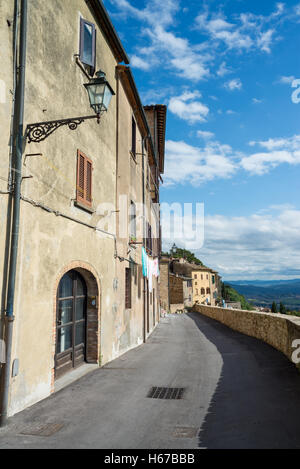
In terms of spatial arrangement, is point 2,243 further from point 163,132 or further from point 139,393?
point 163,132

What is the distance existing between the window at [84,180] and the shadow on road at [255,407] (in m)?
5.47

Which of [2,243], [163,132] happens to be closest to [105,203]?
[2,243]

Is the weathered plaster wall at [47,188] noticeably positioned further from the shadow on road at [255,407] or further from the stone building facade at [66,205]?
the shadow on road at [255,407]

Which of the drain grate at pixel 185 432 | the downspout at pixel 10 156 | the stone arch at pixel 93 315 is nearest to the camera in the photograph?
the drain grate at pixel 185 432

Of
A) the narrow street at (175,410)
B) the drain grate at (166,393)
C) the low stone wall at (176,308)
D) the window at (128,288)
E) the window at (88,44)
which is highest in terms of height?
the window at (88,44)

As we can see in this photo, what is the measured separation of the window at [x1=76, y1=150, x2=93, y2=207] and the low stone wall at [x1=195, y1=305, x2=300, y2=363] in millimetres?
6386

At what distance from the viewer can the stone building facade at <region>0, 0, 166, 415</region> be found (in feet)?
19.1

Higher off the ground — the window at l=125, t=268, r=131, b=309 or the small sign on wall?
Answer: the small sign on wall

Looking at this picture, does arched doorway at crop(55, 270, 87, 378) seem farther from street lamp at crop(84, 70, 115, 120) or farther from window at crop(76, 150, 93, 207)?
street lamp at crop(84, 70, 115, 120)

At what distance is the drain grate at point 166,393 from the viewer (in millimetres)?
6750

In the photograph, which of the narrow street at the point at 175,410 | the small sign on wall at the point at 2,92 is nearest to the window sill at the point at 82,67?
the small sign on wall at the point at 2,92

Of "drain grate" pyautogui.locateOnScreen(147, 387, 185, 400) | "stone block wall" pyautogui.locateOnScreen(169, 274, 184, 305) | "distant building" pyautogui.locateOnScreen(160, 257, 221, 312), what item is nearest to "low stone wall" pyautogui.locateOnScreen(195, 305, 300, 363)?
"drain grate" pyautogui.locateOnScreen(147, 387, 185, 400)
